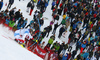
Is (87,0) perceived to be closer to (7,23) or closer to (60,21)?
(60,21)

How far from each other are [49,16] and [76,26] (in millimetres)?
3556

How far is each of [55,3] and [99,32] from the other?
4767 millimetres

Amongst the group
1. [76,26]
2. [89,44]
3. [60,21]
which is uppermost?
[60,21]

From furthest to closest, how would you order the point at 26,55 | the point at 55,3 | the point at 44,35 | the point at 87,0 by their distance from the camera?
the point at 87,0
the point at 55,3
the point at 44,35
the point at 26,55

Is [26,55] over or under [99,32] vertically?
under

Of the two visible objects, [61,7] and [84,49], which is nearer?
[84,49]

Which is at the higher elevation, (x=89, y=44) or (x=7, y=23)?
(x=89, y=44)

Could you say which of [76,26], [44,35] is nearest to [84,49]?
[76,26]

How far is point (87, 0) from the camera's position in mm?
21312

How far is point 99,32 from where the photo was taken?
54.0ft

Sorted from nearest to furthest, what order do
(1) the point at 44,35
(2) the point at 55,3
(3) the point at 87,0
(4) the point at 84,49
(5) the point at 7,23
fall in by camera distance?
1. (5) the point at 7,23
2. (1) the point at 44,35
3. (4) the point at 84,49
4. (2) the point at 55,3
5. (3) the point at 87,0

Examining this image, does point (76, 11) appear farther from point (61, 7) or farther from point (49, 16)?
point (49, 16)

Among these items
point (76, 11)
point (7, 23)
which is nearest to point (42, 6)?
point (76, 11)

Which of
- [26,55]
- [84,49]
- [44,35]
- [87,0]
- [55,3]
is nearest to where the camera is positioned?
[26,55]
